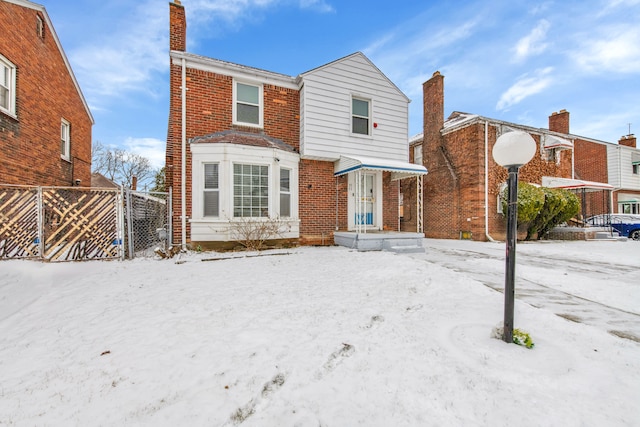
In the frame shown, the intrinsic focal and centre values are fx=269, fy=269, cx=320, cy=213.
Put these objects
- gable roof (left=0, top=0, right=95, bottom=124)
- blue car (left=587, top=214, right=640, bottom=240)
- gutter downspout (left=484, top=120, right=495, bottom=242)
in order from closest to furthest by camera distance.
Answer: gable roof (left=0, top=0, right=95, bottom=124)
gutter downspout (left=484, top=120, right=495, bottom=242)
blue car (left=587, top=214, right=640, bottom=240)

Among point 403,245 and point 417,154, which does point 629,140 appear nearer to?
point 417,154

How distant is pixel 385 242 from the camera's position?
856 cm

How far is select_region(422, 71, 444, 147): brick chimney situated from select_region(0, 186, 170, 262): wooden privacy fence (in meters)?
14.3

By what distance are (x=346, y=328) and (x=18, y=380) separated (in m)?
2.85

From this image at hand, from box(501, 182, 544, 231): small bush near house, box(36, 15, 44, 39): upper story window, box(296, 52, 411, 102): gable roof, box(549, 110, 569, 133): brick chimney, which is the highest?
box(36, 15, 44, 39): upper story window

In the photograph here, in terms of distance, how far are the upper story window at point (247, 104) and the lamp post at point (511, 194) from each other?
770 cm

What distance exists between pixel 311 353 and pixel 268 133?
7.89m

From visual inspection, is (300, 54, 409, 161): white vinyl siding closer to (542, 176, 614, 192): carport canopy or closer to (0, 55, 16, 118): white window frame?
(0, 55, 16, 118): white window frame

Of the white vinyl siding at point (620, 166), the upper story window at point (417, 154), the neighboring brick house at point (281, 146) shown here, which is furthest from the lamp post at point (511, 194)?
the white vinyl siding at point (620, 166)

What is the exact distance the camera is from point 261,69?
355 inches

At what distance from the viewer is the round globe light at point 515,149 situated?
2.73m

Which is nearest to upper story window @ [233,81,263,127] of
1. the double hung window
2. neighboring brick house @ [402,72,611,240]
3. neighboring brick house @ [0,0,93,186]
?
the double hung window

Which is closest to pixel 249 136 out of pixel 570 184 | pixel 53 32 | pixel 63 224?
pixel 63 224

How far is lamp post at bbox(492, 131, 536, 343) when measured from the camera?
2711mm
